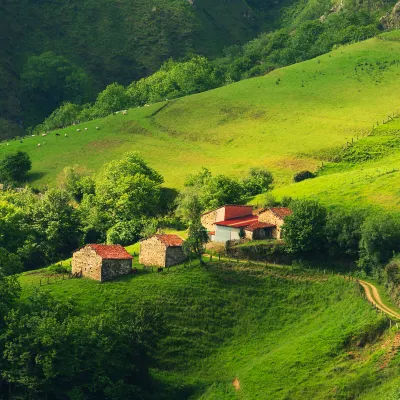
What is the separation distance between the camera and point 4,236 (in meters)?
120

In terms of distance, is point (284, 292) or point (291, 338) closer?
point (291, 338)

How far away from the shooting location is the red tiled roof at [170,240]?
102m

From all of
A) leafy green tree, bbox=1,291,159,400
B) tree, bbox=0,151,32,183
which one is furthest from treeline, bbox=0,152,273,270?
leafy green tree, bbox=1,291,159,400

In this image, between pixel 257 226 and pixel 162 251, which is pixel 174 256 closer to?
pixel 162 251

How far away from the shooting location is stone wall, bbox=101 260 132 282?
99625 mm

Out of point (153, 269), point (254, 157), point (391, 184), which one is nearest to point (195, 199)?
point (153, 269)

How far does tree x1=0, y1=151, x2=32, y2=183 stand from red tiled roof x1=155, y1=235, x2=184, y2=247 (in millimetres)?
59582

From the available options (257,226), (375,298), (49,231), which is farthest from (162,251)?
(49,231)

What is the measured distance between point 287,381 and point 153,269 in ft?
73.1

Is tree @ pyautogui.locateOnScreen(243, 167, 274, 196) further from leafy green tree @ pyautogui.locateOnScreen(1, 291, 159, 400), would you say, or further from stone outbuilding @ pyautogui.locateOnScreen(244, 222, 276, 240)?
leafy green tree @ pyautogui.locateOnScreen(1, 291, 159, 400)

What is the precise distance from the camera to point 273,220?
109 meters

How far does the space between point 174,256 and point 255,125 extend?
67558mm

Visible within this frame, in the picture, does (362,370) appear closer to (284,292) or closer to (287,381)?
(287,381)

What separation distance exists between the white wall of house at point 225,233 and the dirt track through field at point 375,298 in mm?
16411
